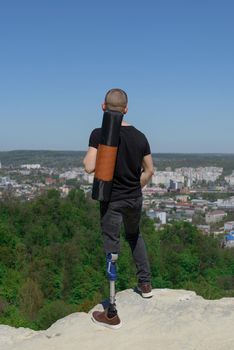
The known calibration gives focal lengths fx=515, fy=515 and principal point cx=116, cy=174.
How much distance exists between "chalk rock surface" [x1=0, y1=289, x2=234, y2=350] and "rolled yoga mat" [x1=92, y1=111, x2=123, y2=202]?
4.65 feet

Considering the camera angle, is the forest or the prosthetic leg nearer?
the prosthetic leg

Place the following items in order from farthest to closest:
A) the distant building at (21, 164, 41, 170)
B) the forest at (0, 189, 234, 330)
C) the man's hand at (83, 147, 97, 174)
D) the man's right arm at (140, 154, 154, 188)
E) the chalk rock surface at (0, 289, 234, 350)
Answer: the distant building at (21, 164, 41, 170) < the forest at (0, 189, 234, 330) < the man's right arm at (140, 154, 154, 188) < the man's hand at (83, 147, 97, 174) < the chalk rock surface at (0, 289, 234, 350)

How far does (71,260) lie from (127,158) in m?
25.7

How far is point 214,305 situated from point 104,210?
1610 millimetres

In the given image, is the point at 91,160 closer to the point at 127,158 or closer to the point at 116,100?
the point at 127,158

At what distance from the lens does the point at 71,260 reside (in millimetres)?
29953

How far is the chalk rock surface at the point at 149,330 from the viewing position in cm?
473

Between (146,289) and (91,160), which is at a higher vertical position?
(91,160)

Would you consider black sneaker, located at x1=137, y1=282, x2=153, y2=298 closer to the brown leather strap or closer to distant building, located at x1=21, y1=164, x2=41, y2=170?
the brown leather strap

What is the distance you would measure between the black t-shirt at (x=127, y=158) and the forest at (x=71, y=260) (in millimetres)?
13486

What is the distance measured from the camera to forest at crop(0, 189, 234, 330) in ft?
78.1

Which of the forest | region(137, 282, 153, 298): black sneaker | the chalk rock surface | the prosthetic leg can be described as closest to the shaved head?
the prosthetic leg

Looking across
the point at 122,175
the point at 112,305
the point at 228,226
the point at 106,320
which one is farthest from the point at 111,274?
the point at 228,226

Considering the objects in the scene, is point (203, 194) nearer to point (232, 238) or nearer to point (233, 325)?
point (232, 238)
